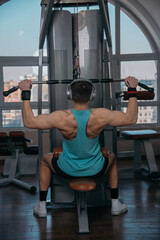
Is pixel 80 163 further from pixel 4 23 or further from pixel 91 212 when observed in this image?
pixel 4 23

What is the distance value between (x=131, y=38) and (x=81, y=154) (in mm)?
3782

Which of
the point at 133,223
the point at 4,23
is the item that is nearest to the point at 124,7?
the point at 4,23

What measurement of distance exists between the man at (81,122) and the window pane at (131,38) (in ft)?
11.2

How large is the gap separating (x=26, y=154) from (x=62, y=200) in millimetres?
1489

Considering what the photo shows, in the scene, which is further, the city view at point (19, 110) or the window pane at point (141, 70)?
the window pane at point (141, 70)

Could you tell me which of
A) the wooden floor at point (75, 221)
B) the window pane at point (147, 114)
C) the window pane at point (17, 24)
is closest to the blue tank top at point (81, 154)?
the wooden floor at point (75, 221)

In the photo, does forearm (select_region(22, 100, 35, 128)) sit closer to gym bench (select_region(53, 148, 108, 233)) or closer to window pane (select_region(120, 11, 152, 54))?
gym bench (select_region(53, 148, 108, 233))

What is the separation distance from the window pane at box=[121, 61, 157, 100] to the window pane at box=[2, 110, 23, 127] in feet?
6.35

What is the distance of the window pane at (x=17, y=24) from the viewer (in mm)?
5363

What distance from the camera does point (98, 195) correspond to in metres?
2.82

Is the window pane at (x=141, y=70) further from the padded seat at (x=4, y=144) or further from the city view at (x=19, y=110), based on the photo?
the padded seat at (x=4, y=144)

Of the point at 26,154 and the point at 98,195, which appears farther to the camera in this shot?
the point at 26,154

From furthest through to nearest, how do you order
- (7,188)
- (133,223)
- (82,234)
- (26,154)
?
(26,154) → (7,188) → (133,223) → (82,234)

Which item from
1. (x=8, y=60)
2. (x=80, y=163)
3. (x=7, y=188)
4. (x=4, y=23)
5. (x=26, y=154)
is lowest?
(x=7, y=188)
